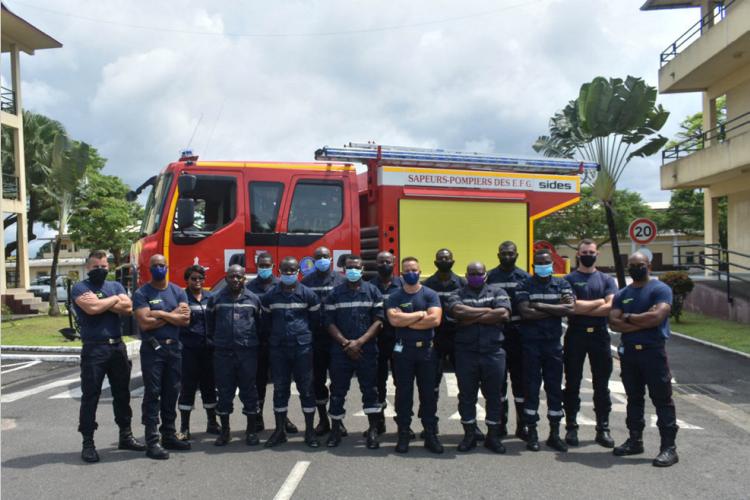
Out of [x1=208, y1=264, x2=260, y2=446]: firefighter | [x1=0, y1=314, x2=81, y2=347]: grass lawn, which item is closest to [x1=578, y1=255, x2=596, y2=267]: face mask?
[x1=208, y1=264, x2=260, y2=446]: firefighter

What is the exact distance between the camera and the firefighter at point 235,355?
231 inches

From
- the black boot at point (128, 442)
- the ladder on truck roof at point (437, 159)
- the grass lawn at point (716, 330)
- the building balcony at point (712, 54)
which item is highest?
the building balcony at point (712, 54)

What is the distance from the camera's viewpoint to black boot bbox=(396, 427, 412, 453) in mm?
5566

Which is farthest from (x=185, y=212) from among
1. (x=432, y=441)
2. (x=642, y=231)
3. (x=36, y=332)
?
(x=36, y=332)

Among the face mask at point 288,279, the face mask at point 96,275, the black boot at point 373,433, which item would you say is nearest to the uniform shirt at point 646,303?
the black boot at point 373,433

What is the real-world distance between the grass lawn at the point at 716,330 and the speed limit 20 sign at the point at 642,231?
2483 millimetres

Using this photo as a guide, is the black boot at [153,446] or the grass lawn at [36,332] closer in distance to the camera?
the black boot at [153,446]

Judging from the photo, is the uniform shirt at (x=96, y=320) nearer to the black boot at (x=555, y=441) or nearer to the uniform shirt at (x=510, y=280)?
the uniform shirt at (x=510, y=280)

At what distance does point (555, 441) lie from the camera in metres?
5.70

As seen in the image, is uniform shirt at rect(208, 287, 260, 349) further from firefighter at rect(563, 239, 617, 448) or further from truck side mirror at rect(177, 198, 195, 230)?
firefighter at rect(563, 239, 617, 448)

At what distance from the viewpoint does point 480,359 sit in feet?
18.6

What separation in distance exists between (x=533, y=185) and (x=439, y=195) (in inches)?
62.7

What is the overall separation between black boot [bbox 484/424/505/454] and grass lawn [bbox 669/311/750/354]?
729cm

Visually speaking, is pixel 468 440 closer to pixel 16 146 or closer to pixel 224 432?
pixel 224 432
